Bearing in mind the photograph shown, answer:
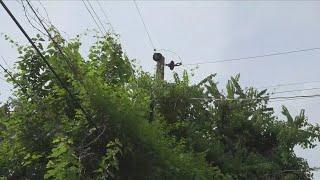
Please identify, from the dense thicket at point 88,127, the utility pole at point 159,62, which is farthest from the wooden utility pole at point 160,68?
the dense thicket at point 88,127

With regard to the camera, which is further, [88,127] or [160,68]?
[160,68]

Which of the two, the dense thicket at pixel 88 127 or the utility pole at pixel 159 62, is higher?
the utility pole at pixel 159 62

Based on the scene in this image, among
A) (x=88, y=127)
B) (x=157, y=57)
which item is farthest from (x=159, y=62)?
(x=88, y=127)

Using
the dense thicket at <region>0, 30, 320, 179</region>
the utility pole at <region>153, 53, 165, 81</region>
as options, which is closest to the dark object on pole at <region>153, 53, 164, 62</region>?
the utility pole at <region>153, 53, 165, 81</region>

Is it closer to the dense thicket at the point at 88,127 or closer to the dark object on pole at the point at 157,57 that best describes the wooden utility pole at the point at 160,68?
the dark object on pole at the point at 157,57

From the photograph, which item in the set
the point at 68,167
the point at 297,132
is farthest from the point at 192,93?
the point at 68,167

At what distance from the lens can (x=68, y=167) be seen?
1270cm

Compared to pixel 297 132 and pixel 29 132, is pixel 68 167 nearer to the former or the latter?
pixel 29 132

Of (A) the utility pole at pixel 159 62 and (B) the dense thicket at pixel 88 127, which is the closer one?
(B) the dense thicket at pixel 88 127

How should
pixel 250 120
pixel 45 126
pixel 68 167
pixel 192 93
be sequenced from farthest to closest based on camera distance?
pixel 250 120 → pixel 192 93 → pixel 45 126 → pixel 68 167

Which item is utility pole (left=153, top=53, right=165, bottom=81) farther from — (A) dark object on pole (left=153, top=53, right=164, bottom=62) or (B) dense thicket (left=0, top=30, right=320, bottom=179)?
(B) dense thicket (left=0, top=30, right=320, bottom=179)

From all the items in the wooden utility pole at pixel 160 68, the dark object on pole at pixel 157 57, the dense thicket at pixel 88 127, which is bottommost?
the dense thicket at pixel 88 127

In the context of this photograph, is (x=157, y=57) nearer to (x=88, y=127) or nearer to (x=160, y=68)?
(x=160, y=68)

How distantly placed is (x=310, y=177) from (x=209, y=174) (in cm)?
1045
